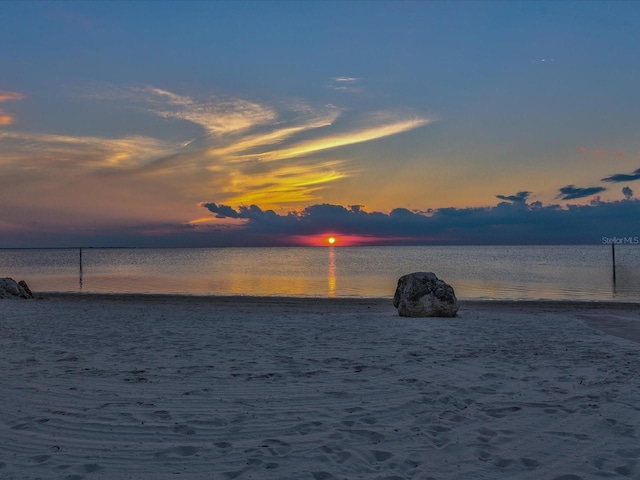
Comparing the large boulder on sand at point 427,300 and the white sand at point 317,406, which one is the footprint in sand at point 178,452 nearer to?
the white sand at point 317,406

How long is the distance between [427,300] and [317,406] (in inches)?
390

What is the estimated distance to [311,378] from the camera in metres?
7.36

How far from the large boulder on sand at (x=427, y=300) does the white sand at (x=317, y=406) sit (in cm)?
400

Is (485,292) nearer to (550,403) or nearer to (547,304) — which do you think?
(547,304)

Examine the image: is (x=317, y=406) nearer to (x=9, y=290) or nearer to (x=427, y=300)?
(x=427, y=300)

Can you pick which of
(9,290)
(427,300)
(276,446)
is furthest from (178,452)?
(9,290)

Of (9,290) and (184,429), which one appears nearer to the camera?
(184,429)

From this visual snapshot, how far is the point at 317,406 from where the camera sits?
609 cm

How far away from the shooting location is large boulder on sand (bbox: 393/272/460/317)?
15.3 m

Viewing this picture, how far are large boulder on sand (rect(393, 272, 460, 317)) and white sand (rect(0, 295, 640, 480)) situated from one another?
400 centimetres

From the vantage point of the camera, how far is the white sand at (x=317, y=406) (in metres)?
4.45

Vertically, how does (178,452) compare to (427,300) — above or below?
below

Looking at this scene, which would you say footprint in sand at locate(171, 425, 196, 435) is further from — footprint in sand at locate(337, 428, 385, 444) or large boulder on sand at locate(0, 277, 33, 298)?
large boulder on sand at locate(0, 277, 33, 298)

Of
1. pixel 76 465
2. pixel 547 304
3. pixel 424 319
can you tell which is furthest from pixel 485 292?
pixel 76 465
